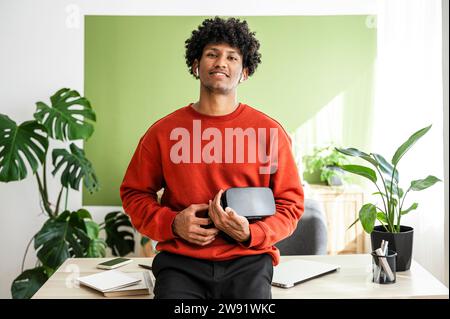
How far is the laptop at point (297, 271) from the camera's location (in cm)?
169

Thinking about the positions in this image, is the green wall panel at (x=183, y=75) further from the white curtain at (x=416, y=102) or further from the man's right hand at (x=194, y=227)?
the man's right hand at (x=194, y=227)

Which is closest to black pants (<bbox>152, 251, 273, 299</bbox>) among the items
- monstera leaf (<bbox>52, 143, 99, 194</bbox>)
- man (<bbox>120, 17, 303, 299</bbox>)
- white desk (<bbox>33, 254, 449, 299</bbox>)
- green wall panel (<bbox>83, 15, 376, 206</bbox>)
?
man (<bbox>120, 17, 303, 299</bbox>)

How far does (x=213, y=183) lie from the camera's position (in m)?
1.57

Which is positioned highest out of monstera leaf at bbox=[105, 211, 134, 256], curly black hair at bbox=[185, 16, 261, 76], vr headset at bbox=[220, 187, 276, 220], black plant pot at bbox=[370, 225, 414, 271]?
curly black hair at bbox=[185, 16, 261, 76]

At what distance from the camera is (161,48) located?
419 cm

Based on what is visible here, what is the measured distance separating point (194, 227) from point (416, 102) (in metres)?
2.74

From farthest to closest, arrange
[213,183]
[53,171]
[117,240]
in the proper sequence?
A: 1. [117,240]
2. [53,171]
3. [213,183]

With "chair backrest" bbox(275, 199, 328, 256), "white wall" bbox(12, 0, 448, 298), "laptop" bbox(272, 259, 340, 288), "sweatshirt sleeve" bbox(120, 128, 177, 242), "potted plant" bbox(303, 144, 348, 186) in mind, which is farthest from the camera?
"potted plant" bbox(303, 144, 348, 186)

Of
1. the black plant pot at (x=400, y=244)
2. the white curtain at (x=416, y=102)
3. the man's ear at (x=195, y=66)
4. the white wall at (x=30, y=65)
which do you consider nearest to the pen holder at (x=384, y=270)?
the black plant pot at (x=400, y=244)

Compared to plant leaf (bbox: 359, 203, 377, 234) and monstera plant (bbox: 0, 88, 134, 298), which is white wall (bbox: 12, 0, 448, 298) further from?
plant leaf (bbox: 359, 203, 377, 234)

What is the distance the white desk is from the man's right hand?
29 centimetres

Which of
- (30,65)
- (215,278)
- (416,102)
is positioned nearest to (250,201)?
(215,278)

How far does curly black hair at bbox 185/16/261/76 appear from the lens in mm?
1645

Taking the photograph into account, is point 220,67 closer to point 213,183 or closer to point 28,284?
point 213,183
